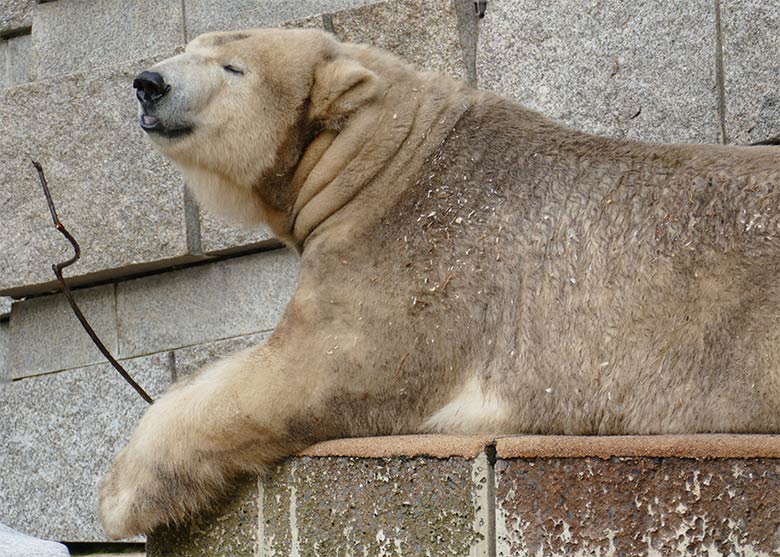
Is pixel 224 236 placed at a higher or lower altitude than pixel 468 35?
lower

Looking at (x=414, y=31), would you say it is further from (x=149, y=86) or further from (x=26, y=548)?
(x=26, y=548)

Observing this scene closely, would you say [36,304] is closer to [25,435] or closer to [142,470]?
[25,435]

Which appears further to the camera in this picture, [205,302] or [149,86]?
[205,302]

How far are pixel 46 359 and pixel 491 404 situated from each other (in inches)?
147

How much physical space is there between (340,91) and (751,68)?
2.02 m

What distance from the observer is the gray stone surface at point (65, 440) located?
683 cm

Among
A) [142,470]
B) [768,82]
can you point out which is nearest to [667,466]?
[142,470]

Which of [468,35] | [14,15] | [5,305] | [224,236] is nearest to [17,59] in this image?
[14,15]

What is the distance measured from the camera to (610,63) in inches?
239

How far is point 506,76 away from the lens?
6277mm

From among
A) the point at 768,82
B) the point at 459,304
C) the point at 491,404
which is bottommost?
the point at 491,404

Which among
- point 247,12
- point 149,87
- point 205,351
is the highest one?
point 247,12

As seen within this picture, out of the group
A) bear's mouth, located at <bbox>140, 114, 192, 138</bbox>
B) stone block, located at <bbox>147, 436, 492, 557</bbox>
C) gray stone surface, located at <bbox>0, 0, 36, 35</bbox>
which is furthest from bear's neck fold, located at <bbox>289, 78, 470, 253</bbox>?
gray stone surface, located at <bbox>0, 0, 36, 35</bbox>

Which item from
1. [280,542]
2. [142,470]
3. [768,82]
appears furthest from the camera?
[768,82]
